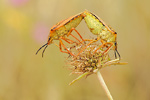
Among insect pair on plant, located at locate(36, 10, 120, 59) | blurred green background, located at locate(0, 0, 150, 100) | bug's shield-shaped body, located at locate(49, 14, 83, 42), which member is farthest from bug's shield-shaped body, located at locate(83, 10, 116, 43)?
blurred green background, located at locate(0, 0, 150, 100)

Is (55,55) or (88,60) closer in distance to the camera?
(88,60)

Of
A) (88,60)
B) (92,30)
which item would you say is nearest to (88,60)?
(88,60)

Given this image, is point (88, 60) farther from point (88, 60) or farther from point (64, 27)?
point (64, 27)

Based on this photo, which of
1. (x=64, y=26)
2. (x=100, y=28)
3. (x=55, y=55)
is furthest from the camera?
(x=55, y=55)

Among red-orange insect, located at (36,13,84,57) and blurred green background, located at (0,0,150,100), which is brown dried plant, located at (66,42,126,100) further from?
blurred green background, located at (0,0,150,100)
